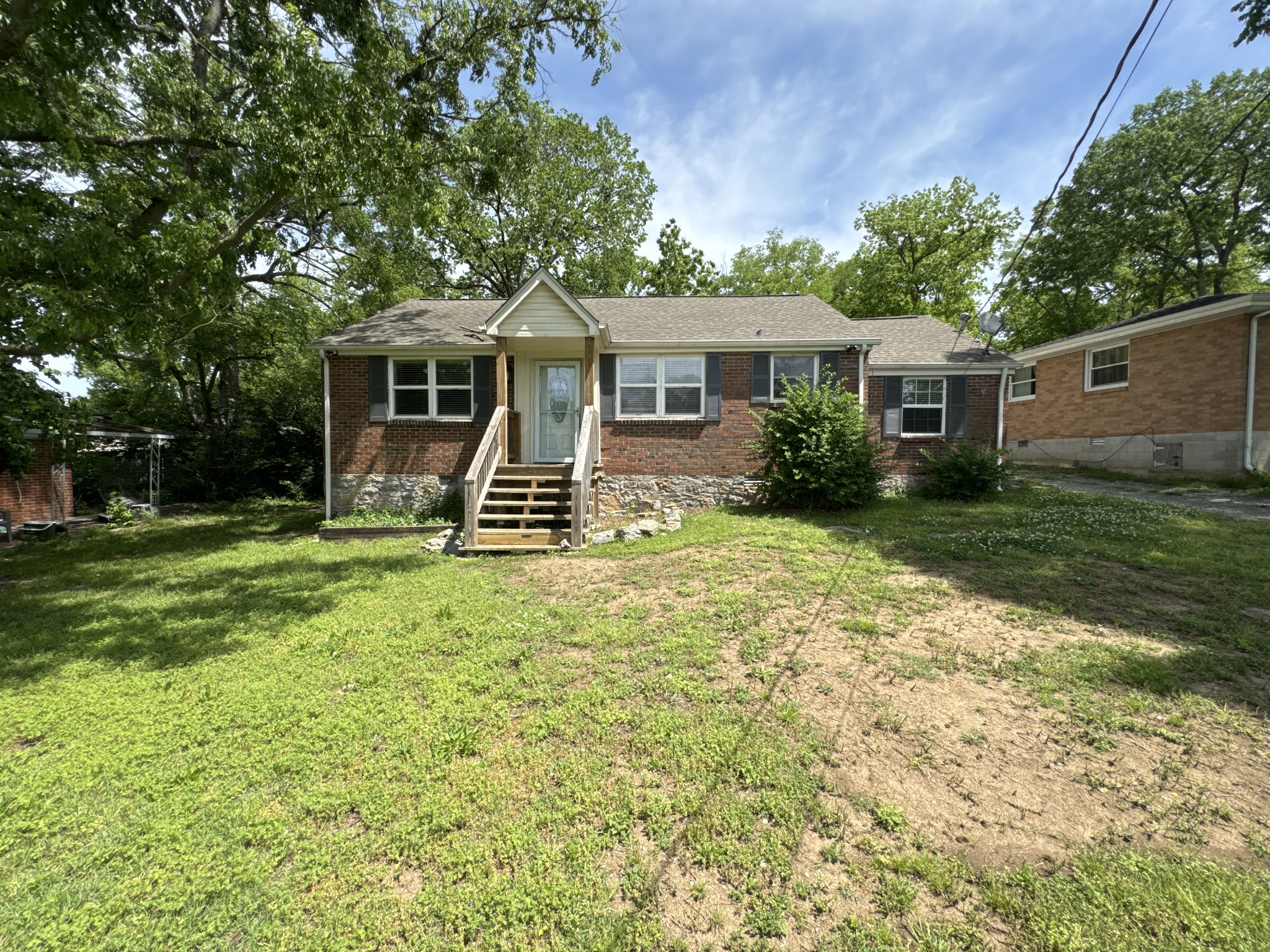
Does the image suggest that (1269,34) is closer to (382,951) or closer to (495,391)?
(495,391)

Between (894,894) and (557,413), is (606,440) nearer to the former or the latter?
(557,413)

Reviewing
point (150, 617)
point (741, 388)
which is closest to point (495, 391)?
point (741, 388)

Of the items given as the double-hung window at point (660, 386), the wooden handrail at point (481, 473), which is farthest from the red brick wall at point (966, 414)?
the wooden handrail at point (481, 473)

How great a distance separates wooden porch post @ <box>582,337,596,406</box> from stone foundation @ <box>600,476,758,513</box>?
6.44 feet

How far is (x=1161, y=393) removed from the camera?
14195 mm

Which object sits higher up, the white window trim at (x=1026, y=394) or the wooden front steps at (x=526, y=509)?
the white window trim at (x=1026, y=394)

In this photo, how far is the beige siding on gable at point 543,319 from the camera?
10047 millimetres

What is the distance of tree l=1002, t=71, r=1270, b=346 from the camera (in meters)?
19.9

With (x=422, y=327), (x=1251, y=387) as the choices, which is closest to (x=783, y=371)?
(x=422, y=327)

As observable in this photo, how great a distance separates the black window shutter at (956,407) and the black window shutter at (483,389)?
1109cm

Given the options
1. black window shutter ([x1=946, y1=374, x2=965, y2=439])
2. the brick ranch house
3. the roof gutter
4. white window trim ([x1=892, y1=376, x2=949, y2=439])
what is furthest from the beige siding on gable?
the roof gutter

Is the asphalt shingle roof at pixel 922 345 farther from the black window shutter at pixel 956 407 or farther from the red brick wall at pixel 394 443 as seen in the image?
the red brick wall at pixel 394 443

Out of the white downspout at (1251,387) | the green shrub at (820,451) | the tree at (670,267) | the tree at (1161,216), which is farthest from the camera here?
the tree at (670,267)

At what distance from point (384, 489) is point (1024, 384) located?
902 inches
